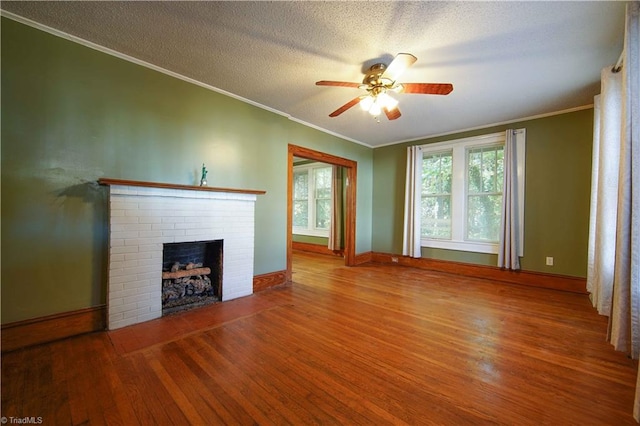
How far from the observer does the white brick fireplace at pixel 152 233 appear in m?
2.23

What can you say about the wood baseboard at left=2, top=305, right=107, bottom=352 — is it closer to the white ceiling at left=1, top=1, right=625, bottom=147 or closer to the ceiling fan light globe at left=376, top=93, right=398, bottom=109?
the white ceiling at left=1, top=1, right=625, bottom=147

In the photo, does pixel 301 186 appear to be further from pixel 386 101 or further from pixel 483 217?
pixel 386 101

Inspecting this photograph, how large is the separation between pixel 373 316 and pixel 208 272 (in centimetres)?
197

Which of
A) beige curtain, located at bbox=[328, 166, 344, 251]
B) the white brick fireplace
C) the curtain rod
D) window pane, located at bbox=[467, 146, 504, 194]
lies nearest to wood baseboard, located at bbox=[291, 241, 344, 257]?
A: beige curtain, located at bbox=[328, 166, 344, 251]

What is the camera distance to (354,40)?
2.08 meters

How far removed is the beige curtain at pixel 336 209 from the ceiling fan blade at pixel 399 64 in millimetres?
3861

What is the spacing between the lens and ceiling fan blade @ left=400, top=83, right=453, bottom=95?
201 centimetres

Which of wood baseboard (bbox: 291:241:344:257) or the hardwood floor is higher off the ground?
wood baseboard (bbox: 291:241:344:257)

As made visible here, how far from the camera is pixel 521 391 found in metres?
1.49

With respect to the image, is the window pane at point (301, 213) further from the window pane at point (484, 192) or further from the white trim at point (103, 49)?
the white trim at point (103, 49)

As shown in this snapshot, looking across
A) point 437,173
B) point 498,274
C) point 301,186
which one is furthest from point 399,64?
point 301,186

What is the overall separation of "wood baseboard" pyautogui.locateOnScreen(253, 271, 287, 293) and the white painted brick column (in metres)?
0.31

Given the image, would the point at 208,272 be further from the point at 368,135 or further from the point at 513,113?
the point at 513,113

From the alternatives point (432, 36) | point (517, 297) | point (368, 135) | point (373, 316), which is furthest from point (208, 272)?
point (517, 297)
